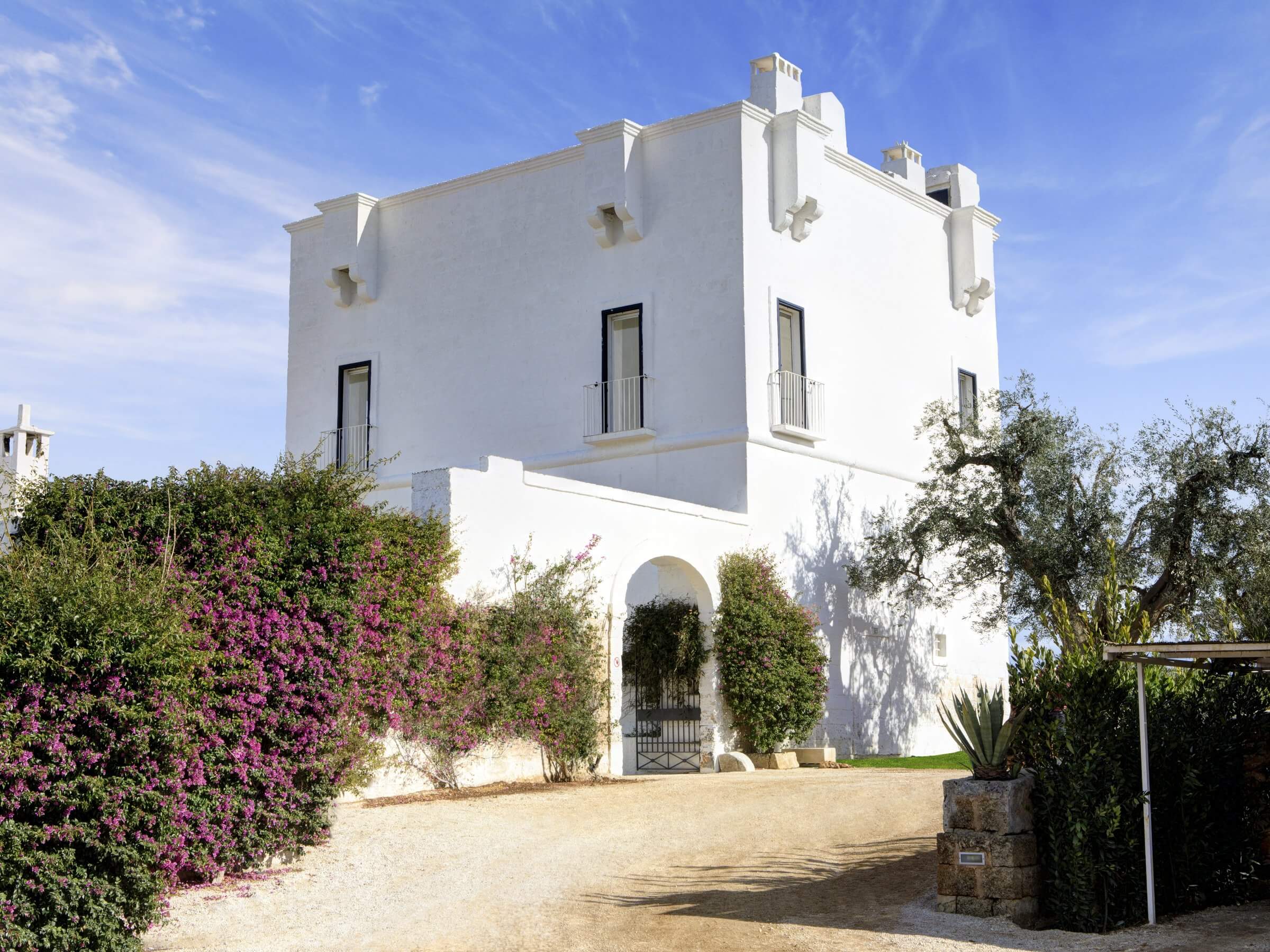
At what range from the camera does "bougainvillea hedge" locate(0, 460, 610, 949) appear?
7586mm

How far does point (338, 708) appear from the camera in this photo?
35.2 feet

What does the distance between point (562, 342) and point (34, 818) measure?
1526 centimetres

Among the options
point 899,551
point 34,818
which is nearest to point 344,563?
point 34,818

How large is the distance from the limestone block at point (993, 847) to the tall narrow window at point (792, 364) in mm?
12525

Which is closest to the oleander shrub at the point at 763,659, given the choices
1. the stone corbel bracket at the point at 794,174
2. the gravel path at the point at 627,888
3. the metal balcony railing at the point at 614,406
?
the metal balcony railing at the point at 614,406

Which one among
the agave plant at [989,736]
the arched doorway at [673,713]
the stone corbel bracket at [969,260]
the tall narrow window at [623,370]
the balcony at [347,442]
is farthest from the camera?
the stone corbel bracket at [969,260]

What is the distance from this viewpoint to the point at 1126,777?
9008 millimetres

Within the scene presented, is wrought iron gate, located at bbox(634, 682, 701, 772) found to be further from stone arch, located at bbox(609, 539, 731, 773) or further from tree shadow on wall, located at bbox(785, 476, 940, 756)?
tree shadow on wall, located at bbox(785, 476, 940, 756)

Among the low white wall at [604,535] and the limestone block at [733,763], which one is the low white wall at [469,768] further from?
the limestone block at [733,763]

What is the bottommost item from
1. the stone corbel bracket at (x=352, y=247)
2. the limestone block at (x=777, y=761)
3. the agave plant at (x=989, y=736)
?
the limestone block at (x=777, y=761)

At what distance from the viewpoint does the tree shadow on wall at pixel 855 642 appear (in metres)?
21.3

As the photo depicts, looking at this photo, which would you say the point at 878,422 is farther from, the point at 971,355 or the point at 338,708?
the point at 338,708

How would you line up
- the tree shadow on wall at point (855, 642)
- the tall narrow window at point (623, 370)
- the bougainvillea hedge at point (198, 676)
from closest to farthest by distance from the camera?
1. the bougainvillea hedge at point (198, 676)
2. the tall narrow window at point (623, 370)
3. the tree shadow on wall at point (855, 642)

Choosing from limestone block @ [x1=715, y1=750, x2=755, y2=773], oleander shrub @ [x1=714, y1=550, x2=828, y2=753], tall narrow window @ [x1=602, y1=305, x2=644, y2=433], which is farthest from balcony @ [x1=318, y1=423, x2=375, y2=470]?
limestone block @ [x1=715, y1=750, x2=755, y2=773]
